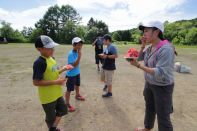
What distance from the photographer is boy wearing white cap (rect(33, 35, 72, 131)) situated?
3.62 meters

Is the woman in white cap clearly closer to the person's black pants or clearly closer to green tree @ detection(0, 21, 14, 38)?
the person's black pants

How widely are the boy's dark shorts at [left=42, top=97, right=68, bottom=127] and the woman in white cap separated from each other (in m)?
1.41

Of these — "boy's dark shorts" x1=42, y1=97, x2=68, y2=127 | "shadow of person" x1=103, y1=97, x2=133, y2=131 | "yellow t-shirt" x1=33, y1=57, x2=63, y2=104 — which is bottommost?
"shadow of person" x1=103, y1=97, x2=133, y2=131

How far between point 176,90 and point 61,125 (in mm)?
4096

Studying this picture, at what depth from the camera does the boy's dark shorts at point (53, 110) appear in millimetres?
3887

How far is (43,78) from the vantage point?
370 cm

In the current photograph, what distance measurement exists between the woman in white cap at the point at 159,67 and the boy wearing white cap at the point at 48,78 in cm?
122

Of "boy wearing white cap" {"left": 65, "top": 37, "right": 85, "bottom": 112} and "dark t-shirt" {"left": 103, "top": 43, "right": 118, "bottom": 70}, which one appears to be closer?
"boy wearing white cap" {"left": 65, "top": 37, "right": 85, "bottom": 112}

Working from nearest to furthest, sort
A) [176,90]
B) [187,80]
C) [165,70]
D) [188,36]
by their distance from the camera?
[165,70]
[176,90]
[187,80]
[188,36]

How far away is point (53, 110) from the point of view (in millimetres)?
3953

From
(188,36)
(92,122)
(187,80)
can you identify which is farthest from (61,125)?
(188,36)

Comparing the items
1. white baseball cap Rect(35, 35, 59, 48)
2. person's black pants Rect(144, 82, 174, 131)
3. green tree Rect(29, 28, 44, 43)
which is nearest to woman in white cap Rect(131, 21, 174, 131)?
person's black pants Rect(144, 82, 174, 131)

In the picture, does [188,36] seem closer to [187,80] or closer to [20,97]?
[187,80]

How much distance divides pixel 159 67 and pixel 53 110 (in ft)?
5.85
